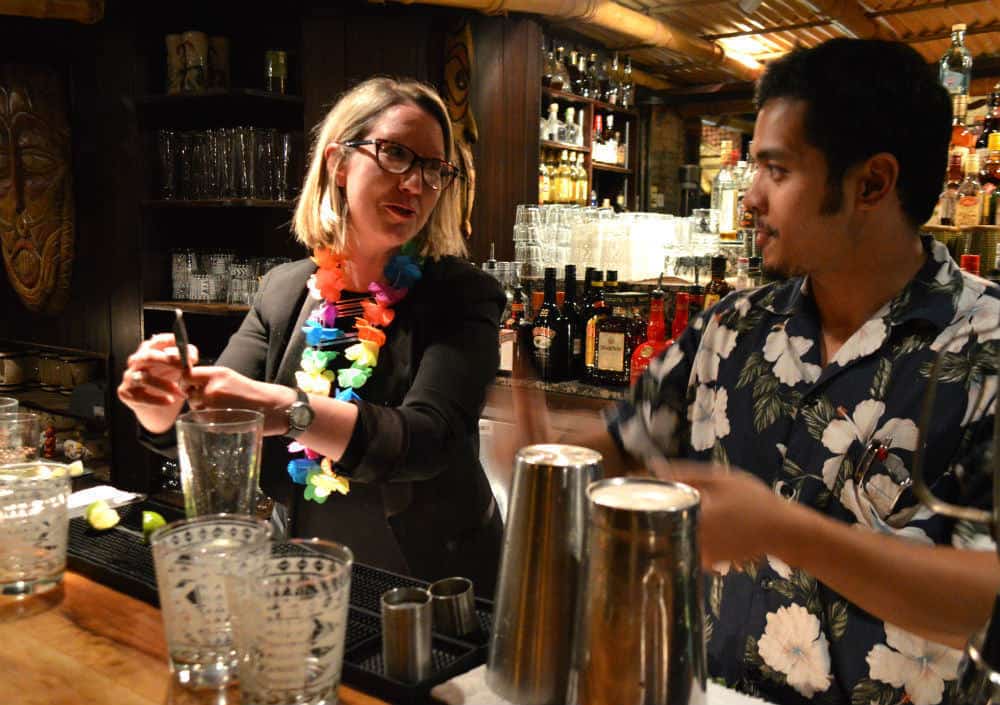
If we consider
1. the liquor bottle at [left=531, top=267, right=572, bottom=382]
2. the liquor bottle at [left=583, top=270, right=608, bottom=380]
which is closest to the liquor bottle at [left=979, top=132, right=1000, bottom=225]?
the liquor bottle at [left=583, top=270, right=608, bottom=380]

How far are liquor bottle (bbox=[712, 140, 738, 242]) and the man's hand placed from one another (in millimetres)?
3193

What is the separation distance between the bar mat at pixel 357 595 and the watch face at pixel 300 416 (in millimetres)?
223

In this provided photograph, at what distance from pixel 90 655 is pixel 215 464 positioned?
0.25 m

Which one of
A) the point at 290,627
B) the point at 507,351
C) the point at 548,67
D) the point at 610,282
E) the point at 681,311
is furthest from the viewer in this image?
the point at 548,67

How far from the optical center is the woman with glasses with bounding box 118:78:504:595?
5.11ft

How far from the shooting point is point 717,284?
9.10 feet

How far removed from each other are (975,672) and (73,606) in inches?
39.2

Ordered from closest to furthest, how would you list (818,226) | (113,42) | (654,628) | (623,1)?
(654,628), (818,226), (113,42), (623,1)

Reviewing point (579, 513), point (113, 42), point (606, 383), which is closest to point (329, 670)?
point (579, 513)

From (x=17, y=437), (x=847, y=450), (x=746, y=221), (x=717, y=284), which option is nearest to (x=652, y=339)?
(x=717, y=284)

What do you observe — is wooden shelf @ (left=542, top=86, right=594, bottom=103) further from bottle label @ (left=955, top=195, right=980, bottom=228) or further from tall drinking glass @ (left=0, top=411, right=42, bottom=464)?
tall drinking glass @ (left=0, top=411, right=42, bottom=464)

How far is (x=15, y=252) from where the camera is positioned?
419 cm

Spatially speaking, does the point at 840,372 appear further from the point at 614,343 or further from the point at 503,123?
the point at 503,123

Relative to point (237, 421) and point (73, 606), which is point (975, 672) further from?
point (73, 606)
